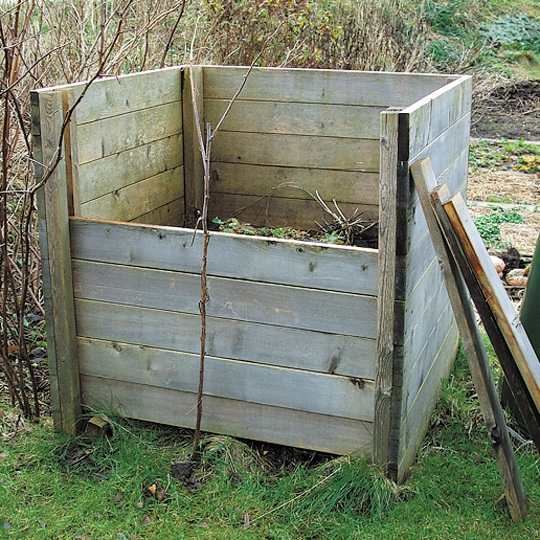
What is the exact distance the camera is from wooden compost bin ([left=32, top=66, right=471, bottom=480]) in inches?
97.6

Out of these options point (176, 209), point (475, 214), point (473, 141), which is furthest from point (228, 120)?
point (473, 141)

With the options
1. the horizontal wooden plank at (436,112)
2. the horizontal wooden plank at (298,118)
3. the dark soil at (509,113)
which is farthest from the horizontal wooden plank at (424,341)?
the dark soil at (509,113)

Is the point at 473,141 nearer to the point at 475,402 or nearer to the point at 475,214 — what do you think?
the point at 475,214

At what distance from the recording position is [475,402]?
3320mm

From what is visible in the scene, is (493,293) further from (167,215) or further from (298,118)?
(167,215)

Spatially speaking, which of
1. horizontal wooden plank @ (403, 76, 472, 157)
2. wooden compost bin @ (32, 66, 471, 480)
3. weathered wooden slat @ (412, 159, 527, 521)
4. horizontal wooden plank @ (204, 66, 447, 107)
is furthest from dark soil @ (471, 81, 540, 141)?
weathered wooden slat @ (412, 159, 527, 521)

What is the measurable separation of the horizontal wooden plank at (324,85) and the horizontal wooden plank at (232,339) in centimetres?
153

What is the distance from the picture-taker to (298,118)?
380cm

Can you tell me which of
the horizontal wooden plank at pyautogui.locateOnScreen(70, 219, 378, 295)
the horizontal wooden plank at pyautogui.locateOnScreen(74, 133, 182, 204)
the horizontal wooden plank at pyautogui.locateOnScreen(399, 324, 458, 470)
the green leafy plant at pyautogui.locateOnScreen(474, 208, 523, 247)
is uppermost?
the horizontal wooden plank at pyautogui.locateOnScreen(74, 133, 182, 204)

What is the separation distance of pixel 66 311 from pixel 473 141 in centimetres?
687

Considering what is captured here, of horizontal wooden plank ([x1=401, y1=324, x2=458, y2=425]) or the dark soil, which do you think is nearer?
horizontal wooden plank ([x1=401, y1=324, x2=458, y2=425])

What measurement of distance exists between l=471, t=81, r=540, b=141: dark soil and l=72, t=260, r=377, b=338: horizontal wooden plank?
23.1ft

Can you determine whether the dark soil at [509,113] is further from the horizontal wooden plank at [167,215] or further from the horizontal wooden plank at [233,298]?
the horizontal wooden plank at [233,298]

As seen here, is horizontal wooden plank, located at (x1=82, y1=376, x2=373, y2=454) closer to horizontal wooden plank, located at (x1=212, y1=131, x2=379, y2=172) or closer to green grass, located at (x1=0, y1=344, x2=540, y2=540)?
green grass, located at (x1=0, y1=344, x2=540, y2=540)
